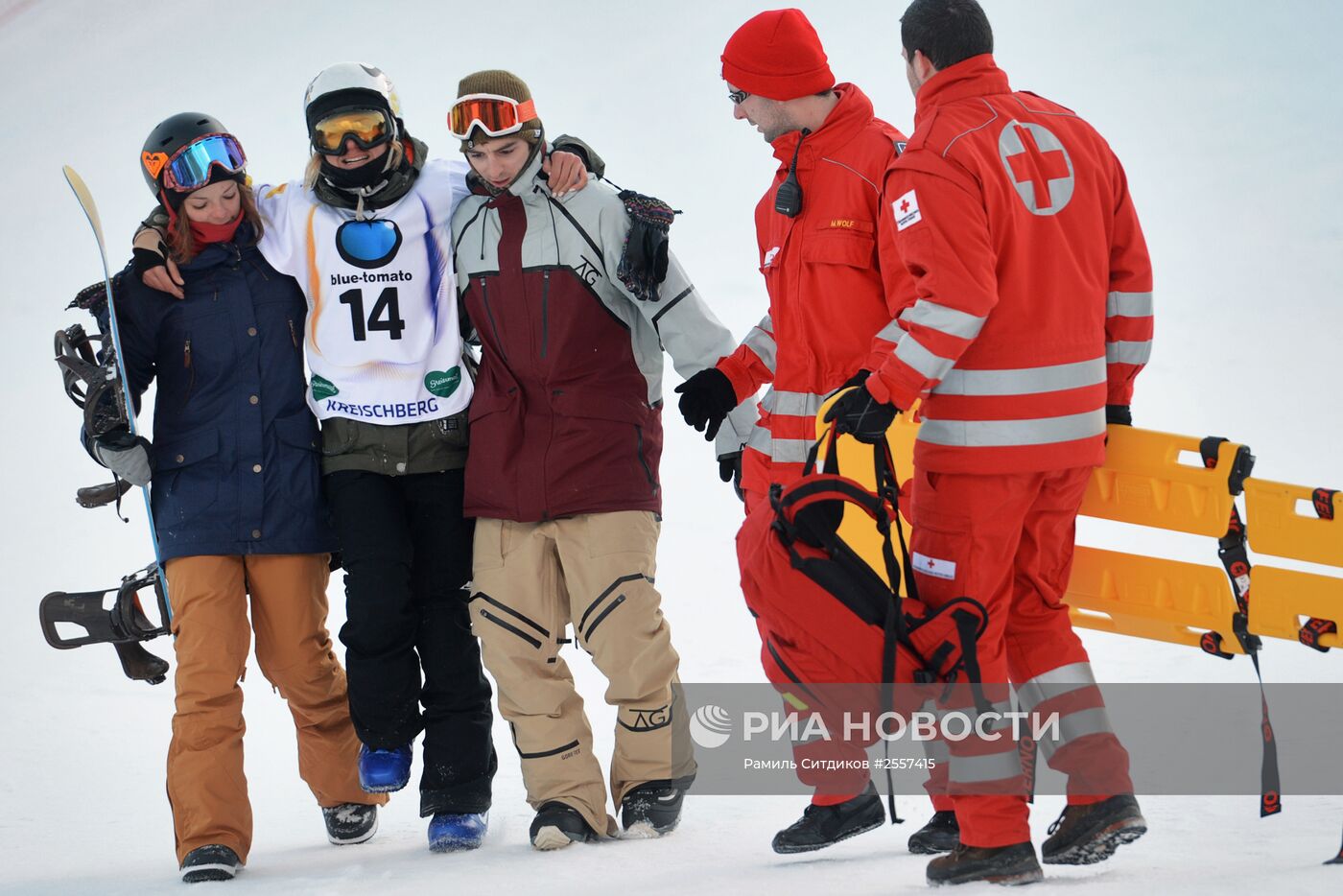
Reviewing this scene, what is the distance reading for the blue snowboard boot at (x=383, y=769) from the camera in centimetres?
270

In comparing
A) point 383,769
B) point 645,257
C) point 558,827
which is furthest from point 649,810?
point 645,257

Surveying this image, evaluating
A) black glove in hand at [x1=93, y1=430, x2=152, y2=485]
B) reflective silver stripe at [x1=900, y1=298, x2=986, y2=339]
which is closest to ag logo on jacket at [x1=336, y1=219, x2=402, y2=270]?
black glove in hand at [x1=93, y1=430, x2=152, y2=485]

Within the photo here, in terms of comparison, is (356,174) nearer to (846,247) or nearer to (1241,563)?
(846,247)

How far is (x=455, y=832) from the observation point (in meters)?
2.70

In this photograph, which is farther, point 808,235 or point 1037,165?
point 808,235

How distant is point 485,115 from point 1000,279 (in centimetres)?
106

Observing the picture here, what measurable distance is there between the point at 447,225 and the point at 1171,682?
2260mm

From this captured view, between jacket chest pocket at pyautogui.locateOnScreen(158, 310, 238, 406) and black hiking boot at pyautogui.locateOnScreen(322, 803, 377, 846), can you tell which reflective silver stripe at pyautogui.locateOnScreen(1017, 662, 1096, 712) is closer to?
black hiking boot at pyautogui.locateOnScreen(322, 803, 377, 846)

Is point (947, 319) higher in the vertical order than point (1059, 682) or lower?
higher

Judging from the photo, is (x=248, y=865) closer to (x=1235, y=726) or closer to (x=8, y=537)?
(x=1235, y=726)

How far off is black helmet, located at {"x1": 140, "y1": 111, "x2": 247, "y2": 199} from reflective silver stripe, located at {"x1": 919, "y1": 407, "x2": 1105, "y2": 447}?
58.7 inches

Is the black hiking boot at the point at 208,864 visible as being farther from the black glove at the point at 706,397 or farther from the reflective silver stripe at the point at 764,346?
the reflective silver stripe at the point at 764,346

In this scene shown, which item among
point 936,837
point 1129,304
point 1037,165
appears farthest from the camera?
point 936,837

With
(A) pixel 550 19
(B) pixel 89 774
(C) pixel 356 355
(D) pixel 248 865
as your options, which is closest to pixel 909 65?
(C) pixel 356 355
